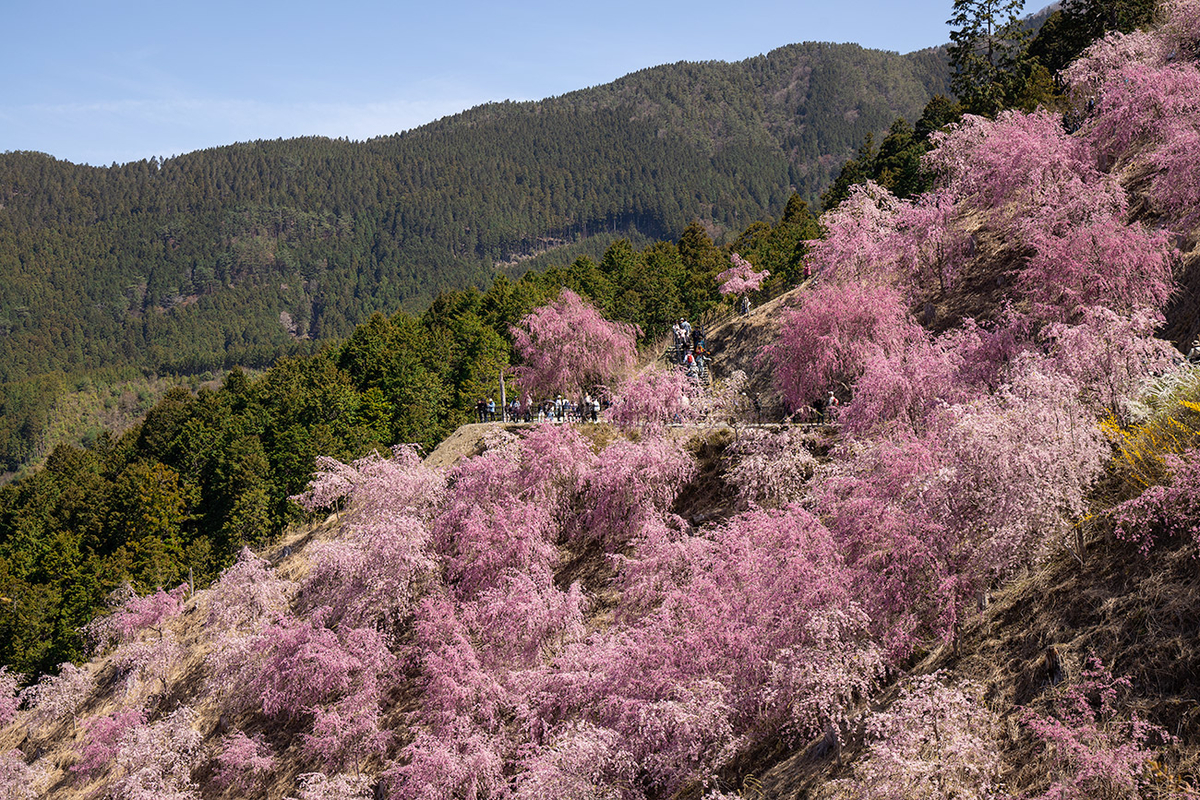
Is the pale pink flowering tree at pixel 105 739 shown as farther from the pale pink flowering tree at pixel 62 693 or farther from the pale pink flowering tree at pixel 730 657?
the pale pink flowering tree at pixel 730 657

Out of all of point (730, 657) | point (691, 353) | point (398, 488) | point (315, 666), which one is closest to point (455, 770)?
point (730, 657)

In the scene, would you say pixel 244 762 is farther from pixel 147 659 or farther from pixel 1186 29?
pixel 1186 29

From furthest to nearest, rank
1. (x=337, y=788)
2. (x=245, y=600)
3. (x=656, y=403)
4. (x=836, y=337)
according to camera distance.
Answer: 1. (x=245, y=600)
2. (x=656, y=403)
3. (x=836, y=337)
4. (x=337, y=788)

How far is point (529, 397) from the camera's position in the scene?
35.2 metres

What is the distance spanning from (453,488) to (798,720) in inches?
627

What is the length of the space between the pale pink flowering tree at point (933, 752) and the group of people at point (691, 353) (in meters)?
18.5

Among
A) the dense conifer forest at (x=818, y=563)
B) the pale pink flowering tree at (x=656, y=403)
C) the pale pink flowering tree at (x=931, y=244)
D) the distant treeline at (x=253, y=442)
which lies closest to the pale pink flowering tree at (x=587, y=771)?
the dense conifer forest at (x=818, y=563)

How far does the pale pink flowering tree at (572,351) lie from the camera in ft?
113

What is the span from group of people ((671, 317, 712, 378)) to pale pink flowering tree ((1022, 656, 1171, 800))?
1878 centimetres

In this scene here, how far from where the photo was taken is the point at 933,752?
11.7m

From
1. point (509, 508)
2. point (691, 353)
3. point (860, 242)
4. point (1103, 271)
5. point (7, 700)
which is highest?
point (860, 242)

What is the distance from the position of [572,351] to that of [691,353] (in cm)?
454

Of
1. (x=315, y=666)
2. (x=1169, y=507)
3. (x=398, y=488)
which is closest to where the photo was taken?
(x=1169, y=507)

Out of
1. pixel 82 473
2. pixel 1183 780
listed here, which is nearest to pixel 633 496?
pixel 1183 780
